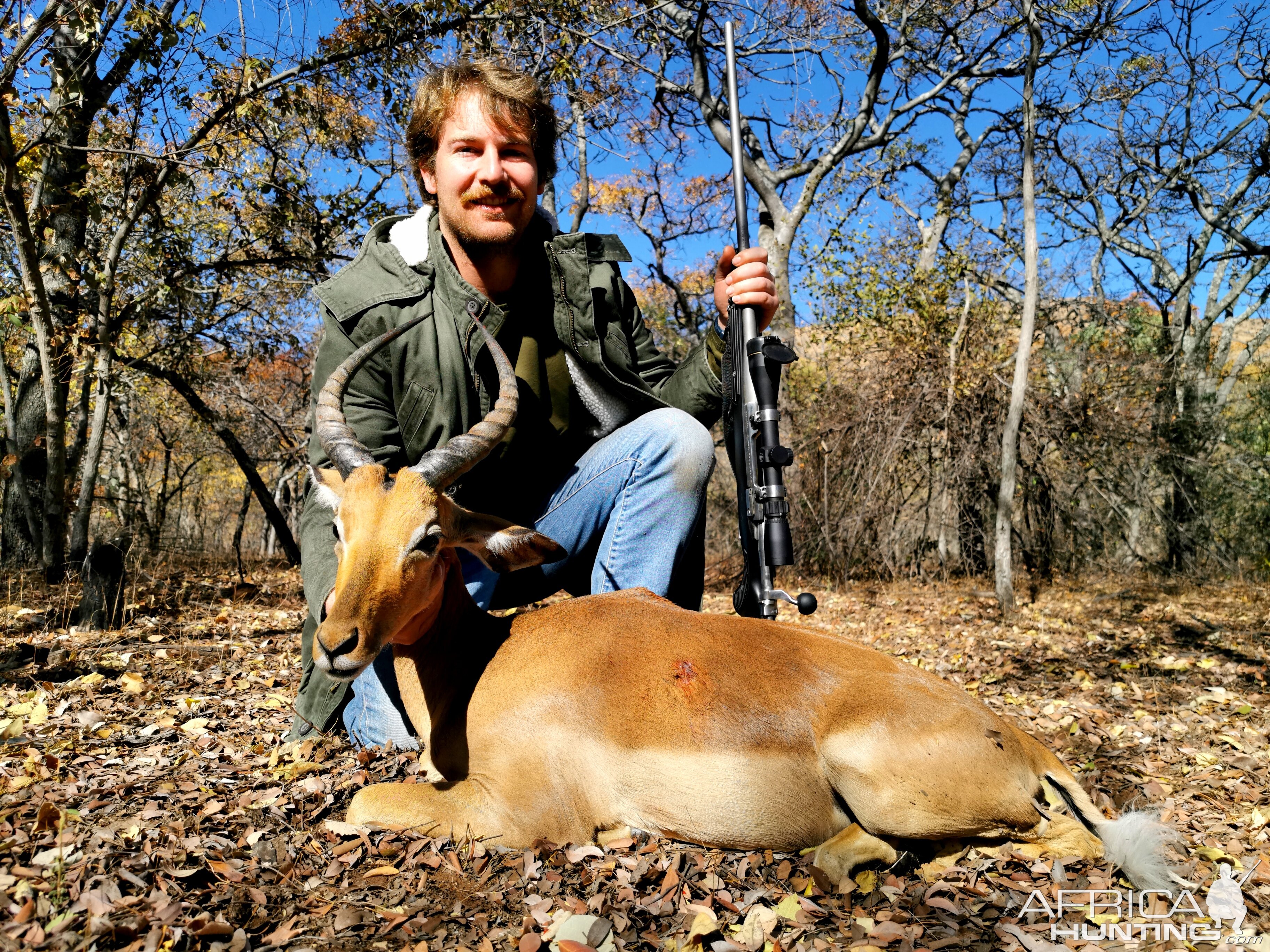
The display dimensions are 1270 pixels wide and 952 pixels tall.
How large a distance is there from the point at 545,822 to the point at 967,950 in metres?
1.50

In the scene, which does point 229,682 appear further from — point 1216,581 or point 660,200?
point 660,200

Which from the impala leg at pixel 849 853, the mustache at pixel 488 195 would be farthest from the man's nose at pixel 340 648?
the mustache at pixel 488 195

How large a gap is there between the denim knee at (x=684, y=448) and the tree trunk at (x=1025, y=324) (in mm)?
5183

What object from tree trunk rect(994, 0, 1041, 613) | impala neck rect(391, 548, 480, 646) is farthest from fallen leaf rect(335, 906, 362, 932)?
tree trunk rect(994, 0, 1041, 613)

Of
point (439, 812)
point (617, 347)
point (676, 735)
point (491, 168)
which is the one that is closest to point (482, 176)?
point (491, 168)

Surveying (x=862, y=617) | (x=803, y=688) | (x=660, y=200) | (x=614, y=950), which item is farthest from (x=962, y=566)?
(x=660, y=200)

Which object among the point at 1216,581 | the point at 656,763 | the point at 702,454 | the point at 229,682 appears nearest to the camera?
the point at 656,763

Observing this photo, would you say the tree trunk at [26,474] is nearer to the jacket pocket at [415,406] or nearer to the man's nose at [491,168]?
the jacket pocket at [415,406]

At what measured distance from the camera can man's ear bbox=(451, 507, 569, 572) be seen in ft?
11.3

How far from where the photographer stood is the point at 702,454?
425cm

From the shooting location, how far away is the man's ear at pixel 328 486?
135 inches

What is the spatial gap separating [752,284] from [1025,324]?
510cm

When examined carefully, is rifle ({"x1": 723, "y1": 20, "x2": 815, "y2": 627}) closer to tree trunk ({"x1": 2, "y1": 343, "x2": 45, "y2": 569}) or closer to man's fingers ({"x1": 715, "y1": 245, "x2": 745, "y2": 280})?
man's fingers ({"x1": 715, "y1": 245, "x2": 745, "y2": 280})

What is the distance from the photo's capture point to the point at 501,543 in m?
3.51
